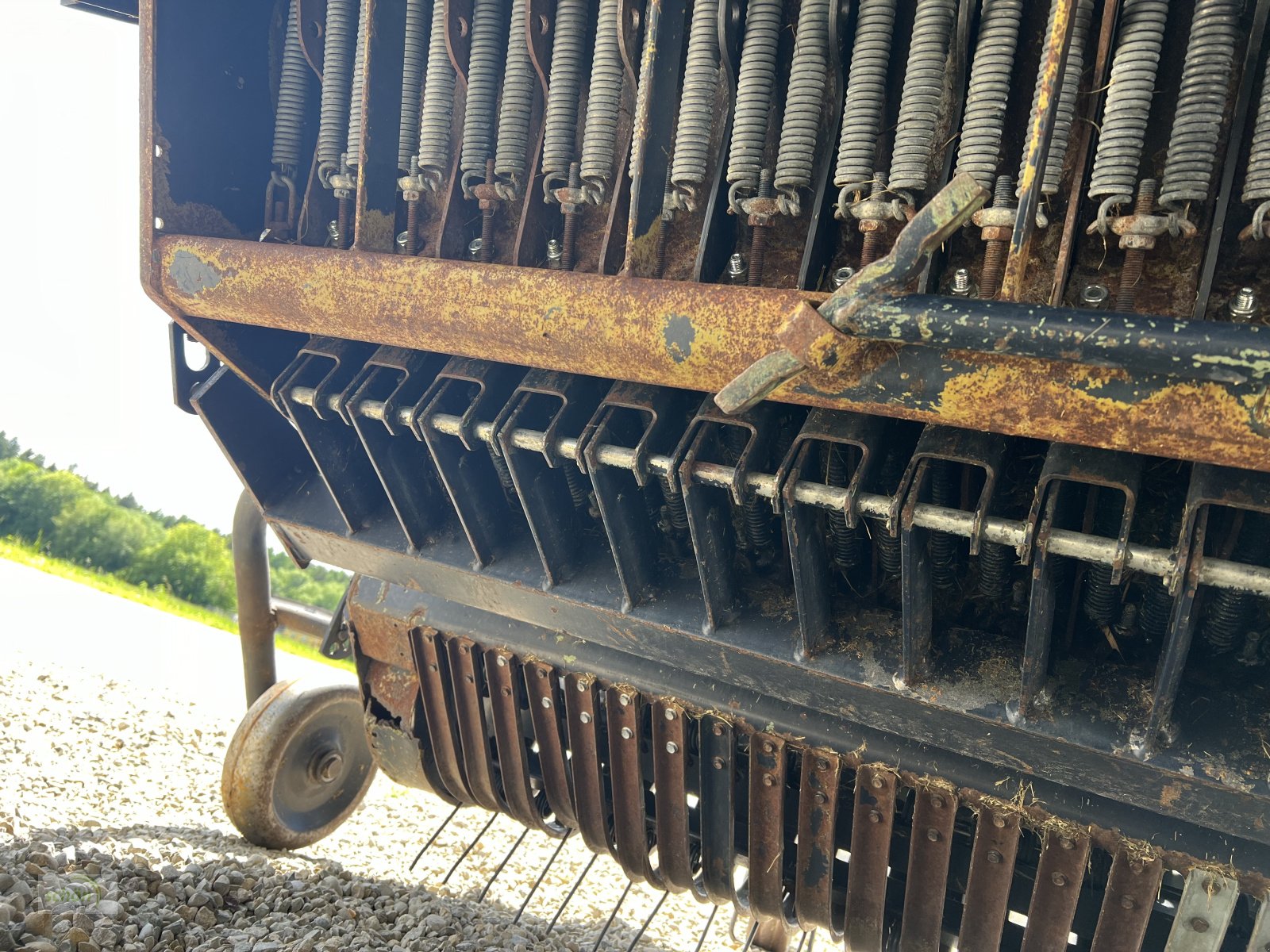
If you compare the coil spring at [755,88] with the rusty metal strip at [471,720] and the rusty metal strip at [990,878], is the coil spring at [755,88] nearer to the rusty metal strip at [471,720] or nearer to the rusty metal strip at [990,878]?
the rusty metal strip at [990,878]

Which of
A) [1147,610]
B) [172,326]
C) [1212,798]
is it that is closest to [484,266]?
[172,326]

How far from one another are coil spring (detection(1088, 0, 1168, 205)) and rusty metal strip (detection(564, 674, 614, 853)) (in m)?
1.89

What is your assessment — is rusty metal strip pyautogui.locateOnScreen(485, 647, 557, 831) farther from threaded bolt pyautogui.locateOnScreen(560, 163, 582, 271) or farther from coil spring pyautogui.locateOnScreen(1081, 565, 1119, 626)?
coil spring pyautogui.locateOnScreen(1081, 565, 1119, 626)

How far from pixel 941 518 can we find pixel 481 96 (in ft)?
5.26

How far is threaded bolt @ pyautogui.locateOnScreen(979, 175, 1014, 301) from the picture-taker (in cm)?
187

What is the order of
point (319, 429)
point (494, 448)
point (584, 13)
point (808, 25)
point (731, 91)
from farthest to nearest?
point (319, 429) < point (494, 448) < point (584, 13) < point (731, 91) < point (808, 25)

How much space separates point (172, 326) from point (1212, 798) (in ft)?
A: 9.77

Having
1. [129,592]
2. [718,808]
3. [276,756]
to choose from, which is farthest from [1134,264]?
[129,592]

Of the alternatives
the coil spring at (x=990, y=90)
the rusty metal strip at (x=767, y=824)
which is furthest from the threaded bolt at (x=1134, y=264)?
the rusty metal strip at (x=767, y=824)

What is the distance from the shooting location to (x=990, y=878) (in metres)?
2.42

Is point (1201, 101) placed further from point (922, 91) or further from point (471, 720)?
point (471, 720)

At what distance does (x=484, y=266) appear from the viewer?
2262 millimetres

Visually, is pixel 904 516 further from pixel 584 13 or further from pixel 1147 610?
pixel 584 13

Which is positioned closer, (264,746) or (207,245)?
(207,245)
